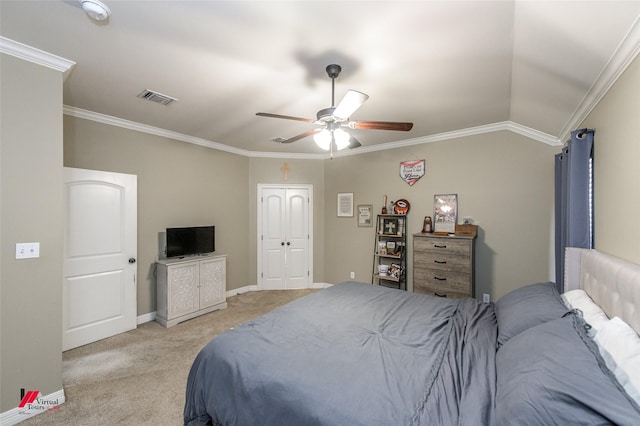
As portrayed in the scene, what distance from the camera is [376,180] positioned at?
182 inches

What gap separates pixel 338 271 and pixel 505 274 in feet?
8.68

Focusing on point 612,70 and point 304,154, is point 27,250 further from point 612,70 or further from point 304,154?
point 612,70

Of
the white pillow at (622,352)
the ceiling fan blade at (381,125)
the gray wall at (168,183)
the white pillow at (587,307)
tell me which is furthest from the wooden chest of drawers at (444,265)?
the gray wall at (168,183)

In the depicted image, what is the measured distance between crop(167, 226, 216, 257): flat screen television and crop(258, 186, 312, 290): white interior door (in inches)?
42.7

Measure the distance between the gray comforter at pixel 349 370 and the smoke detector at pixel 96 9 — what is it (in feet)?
6.88

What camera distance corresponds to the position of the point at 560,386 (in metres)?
0.95

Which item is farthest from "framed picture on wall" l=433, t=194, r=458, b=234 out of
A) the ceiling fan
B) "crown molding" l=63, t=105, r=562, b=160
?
the ceiling fan

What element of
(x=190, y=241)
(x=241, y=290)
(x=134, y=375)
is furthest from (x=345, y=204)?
(x=134, y=375)

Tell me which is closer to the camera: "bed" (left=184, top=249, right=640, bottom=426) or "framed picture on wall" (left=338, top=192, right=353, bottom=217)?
"bed" (left=184, top=249, right=640, bottom=426)

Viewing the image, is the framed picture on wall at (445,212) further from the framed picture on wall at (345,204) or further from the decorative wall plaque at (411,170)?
the framed picture on wall at (345,204)

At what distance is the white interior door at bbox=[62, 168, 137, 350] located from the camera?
2.94 metres

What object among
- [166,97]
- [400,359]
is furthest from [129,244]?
[400,359]

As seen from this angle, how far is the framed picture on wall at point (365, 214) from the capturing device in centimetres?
468

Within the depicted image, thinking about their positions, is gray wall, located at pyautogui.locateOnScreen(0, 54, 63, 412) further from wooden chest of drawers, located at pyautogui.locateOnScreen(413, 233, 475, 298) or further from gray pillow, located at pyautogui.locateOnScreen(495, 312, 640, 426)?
wooden chest of drawers, located at pyautogui.locateOnScreen(413, 233, 475, 298)
